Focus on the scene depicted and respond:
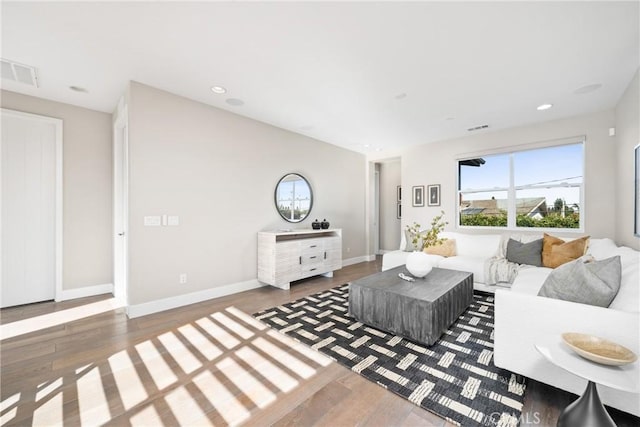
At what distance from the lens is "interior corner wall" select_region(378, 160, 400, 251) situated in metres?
7.09

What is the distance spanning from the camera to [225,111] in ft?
12.0

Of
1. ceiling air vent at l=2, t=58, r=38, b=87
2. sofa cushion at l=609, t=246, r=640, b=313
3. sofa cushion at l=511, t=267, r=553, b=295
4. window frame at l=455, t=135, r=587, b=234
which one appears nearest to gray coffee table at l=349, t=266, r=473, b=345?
sofa cushion at l=511, t=267, r=553, b=295

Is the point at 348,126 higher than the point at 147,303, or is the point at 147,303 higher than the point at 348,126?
the point at 348,126

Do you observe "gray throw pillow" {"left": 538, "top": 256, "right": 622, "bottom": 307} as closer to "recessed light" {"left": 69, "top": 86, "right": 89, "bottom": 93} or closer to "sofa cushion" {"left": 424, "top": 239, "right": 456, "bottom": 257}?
"sofa cushion" {"left": 424, "top": 239, "right": 456, "bottom": 257}

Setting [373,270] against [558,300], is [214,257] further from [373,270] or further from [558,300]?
[558,300]

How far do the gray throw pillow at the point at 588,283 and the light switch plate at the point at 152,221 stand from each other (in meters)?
3.75

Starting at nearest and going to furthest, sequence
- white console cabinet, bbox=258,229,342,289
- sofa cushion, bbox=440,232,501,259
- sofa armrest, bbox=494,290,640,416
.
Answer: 1. sofa armrest, bbox=494,290,640,416
2. white console cabinet, bbox=258,229,342,289
3. sofa cushion, bbox=440,232,501,259

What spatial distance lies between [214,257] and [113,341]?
1.40 m

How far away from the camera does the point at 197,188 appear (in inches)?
134

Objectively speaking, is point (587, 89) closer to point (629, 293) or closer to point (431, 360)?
point (629, 293)

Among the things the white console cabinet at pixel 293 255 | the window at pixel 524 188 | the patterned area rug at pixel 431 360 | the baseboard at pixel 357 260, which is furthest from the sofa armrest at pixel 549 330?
the baseboard at pixel 357 260

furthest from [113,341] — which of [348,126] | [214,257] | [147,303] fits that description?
[348,126]

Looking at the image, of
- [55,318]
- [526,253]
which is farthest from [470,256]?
[55,318]

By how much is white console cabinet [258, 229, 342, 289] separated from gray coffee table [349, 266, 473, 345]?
1.43 m
